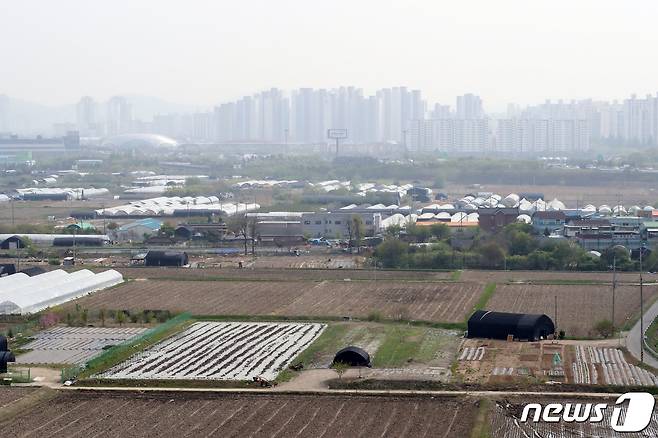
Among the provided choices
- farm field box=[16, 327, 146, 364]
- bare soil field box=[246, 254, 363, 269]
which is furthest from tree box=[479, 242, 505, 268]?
Answer: farm field box=[16, 327, 146, 364]

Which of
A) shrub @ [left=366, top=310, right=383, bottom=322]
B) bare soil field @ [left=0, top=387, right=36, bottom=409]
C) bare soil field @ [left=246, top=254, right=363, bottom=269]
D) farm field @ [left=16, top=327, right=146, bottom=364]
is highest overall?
bare soil field @ [left=0, top=387, right=36, bottom=409]

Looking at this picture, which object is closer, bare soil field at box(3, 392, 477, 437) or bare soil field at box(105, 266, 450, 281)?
bare soil field at box(3, 392, 477, 437)

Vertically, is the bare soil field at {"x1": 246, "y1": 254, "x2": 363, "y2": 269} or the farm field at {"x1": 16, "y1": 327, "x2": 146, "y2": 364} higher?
the farm field at {"x1": 16, "y1": 327, "x2": 146, "y2": 364}

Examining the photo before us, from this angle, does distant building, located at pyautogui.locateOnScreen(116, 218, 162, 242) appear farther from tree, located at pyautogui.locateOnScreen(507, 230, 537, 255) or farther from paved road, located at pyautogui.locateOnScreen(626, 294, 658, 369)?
paved road, located at pyautogui.locateOnScreen(626, 294, 658, 369)

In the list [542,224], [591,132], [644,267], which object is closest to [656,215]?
[542,224]

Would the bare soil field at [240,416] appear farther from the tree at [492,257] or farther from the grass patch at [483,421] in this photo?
the tree at [492,257]

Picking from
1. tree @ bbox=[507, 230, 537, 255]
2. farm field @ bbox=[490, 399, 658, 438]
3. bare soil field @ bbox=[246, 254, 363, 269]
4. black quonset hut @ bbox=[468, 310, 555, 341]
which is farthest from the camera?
tree @ bbox=[507, 230, 537, 255]

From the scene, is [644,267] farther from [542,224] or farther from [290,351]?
[290,351]
